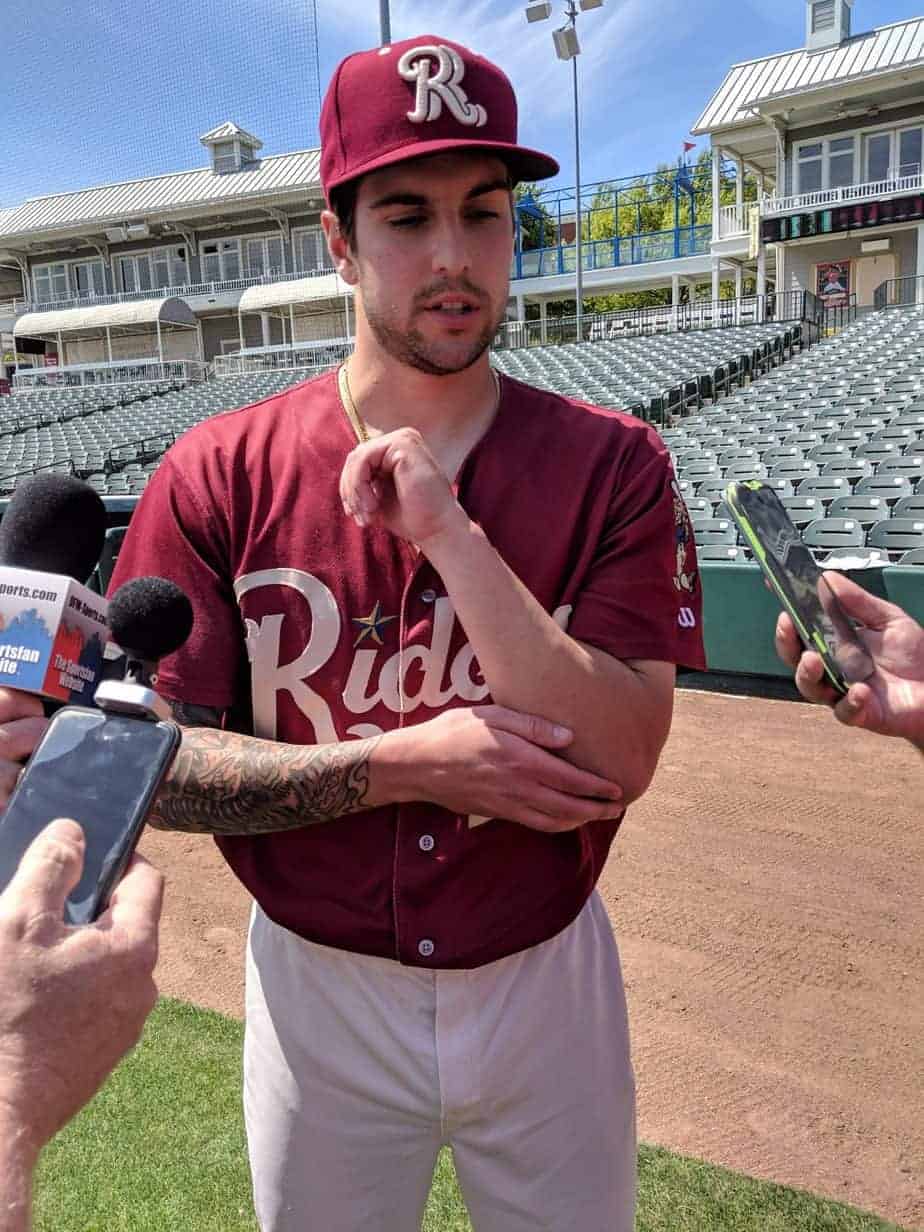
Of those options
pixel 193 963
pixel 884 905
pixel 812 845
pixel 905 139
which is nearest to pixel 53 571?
pixel 193 963

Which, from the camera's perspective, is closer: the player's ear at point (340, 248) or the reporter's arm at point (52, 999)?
the reporter's arm at point (52, 999)

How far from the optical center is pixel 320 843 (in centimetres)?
154

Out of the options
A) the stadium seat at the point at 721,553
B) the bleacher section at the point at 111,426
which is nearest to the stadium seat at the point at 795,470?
the stadium seat at the point at 721,553

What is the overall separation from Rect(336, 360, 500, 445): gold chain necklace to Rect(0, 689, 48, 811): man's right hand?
0.72 metres

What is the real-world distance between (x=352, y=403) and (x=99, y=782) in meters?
0.90

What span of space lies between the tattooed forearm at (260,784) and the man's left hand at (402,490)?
34 cm

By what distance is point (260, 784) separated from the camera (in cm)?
144

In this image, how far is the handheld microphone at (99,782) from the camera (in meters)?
0.93

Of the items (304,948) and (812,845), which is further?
(812,845)

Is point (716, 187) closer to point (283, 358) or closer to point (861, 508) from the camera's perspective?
point (283, 358)

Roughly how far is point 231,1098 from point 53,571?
231 centimetres

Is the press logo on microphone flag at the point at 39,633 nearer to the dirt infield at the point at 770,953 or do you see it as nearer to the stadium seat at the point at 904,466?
the dirt infield at the point at 770,953

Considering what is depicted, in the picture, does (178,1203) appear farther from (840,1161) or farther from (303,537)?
(303,537)

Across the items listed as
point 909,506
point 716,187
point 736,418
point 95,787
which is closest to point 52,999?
point 95,787
